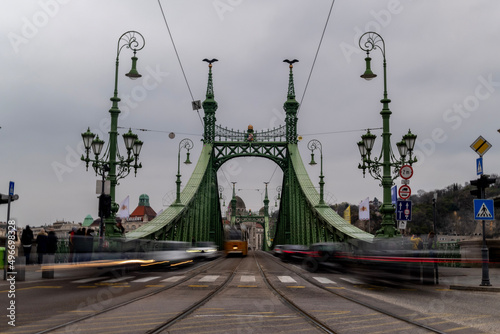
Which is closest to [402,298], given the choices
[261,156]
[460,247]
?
[460,247]

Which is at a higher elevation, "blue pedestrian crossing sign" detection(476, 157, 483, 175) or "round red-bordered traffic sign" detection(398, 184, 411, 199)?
"blue pedestrian crossing sign" detection(476, 157, 483, 175)

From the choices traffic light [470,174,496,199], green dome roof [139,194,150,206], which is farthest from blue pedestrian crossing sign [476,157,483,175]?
green dome roof [139,194,150,206]

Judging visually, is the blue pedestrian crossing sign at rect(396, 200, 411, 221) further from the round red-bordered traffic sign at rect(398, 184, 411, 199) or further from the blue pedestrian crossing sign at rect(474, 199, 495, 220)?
the blue pedestrian crossing sign at rect(474, 199, 495, 220)

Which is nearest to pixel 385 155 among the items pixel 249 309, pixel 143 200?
pixel 249 309

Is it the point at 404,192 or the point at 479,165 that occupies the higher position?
the point at 479,165

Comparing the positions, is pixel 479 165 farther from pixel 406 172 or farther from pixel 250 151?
pixel 250 151

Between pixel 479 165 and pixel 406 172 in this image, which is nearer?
pixel 479 165

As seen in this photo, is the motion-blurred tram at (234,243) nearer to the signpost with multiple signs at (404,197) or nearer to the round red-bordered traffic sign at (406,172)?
the signpost with multiple signs at (404,197)

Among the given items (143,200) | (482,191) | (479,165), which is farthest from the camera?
(143,200)

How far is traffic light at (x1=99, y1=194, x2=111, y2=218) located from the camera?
19609 mm

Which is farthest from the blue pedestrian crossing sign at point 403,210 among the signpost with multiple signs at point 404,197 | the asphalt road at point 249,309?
the asphalt road at point 249,309

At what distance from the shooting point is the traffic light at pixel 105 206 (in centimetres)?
1961

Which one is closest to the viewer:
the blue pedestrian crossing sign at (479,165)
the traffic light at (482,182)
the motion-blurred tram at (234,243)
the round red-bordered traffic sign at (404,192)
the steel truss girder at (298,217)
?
the traffic light at (482,182)

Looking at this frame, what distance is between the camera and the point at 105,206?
19625 mm
